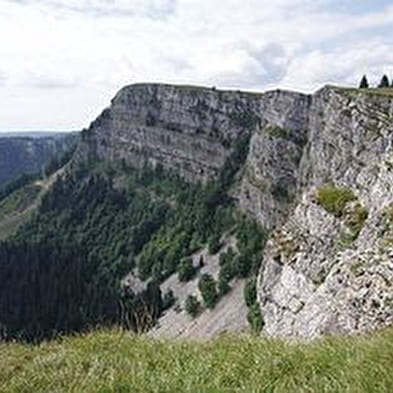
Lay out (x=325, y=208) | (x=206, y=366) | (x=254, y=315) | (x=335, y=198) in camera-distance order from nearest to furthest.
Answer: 1. (x=206, y=366)
2. (x=325, y=208)
3. (x=335, y=198)
4. (x=254, y=315)

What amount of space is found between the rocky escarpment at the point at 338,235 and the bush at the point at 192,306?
3340cm

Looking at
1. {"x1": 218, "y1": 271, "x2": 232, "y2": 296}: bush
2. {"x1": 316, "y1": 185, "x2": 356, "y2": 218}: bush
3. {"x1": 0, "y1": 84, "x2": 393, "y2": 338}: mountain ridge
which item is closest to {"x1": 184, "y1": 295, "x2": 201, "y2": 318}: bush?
{"x1": 0, "y1": 84, "x2": 393, "y2": 338}: mountain ridge

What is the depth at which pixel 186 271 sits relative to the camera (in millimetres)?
189500

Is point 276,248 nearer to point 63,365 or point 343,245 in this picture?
point 343,245

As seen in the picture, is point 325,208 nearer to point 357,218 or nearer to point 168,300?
point 357,218

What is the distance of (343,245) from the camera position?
57094 mm

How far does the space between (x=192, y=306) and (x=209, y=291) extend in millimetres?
4417

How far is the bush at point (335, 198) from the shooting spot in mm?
67919

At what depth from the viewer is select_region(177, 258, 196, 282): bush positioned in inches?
7431

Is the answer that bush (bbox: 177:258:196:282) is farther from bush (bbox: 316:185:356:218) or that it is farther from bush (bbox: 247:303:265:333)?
bush (bbox: 316:185:356:218)

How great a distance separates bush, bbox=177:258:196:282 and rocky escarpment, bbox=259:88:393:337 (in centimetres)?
5003

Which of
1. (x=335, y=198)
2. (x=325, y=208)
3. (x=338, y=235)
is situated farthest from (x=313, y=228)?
(x=338, y=235)

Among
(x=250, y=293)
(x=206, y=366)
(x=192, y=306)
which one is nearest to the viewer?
(x=206, y=366)

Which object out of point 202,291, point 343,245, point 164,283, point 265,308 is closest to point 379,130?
point 265,308
